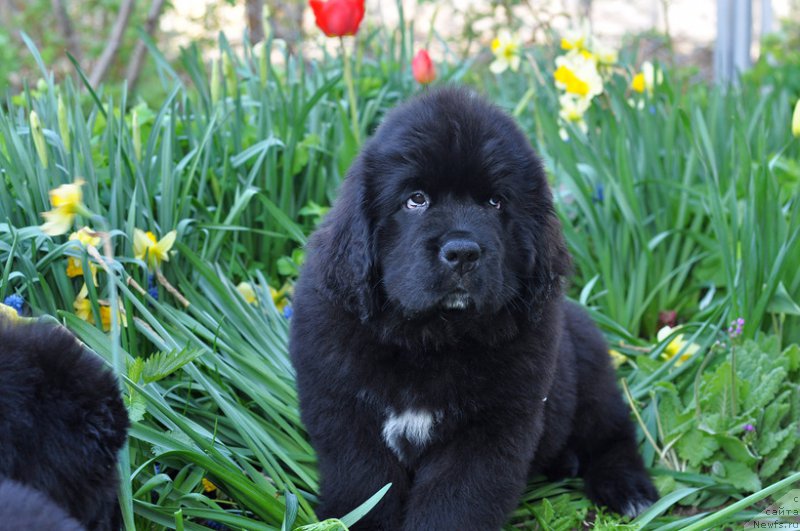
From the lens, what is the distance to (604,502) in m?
2.91

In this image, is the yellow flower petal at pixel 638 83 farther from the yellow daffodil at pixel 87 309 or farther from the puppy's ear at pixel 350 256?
the yellow daffodil at pixel 87 309

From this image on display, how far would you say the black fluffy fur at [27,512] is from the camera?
5.32 ft

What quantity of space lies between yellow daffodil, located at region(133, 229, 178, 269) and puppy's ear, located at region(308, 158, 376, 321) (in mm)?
736

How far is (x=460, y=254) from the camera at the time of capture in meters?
2.25

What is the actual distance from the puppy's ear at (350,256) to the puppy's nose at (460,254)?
0.24m

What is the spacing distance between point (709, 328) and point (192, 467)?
6.58 feet

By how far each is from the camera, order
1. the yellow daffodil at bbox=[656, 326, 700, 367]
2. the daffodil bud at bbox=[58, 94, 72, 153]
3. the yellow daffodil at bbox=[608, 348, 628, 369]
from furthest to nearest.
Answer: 1. the yellow daffodil at bbox=[608, 348, 628, 369]
2. the yellow daffodil at bbox=[656, 326, 700, 367]
3. the daffodil bud at bbox=[58, 94, 72, 153]

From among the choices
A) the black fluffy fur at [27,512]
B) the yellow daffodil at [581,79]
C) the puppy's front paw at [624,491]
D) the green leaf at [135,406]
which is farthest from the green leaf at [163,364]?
the yellow daffodil at [581,79]

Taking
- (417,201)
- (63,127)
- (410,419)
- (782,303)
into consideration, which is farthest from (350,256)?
(782,303)

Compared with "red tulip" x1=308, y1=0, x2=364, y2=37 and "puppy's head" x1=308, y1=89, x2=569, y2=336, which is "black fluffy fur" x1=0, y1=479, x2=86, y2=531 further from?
"red tulip" x1=308, y1=0, x2=364, y2=37

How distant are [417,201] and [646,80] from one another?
2.63 meters

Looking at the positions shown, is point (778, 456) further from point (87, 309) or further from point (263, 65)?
point (263, 65)

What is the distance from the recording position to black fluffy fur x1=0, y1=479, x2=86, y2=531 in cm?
162

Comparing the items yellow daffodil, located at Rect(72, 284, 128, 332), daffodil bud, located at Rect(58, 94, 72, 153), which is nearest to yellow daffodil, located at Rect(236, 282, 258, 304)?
yellow daffodil, located at Rect(72, 284, 128, 332)
